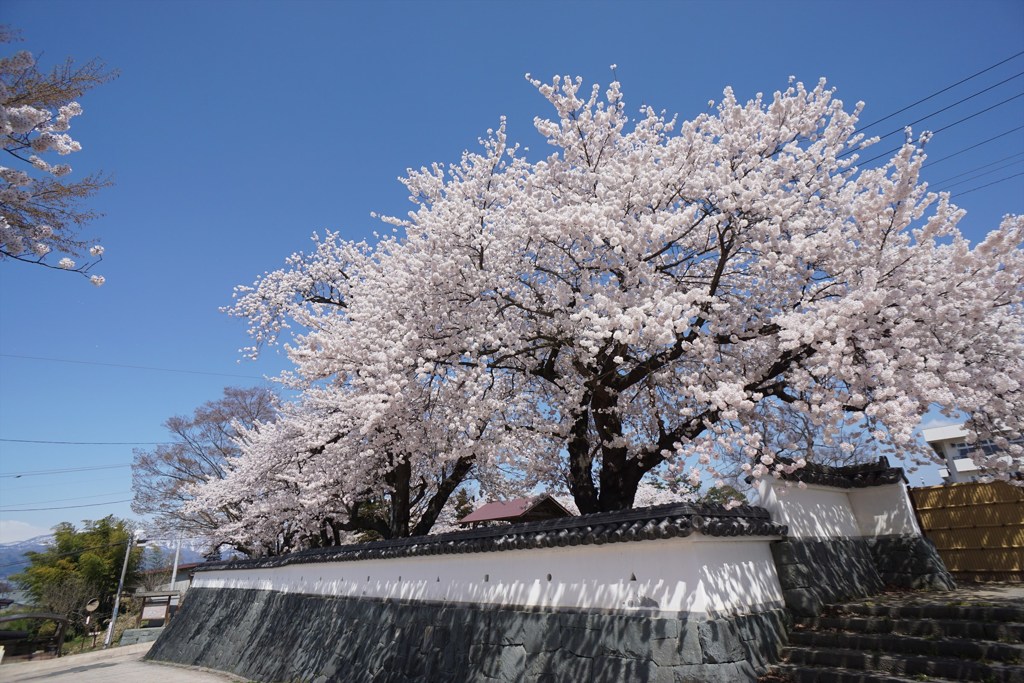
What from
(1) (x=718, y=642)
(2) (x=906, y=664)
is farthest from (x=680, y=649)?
(2) (x=906, y=664)

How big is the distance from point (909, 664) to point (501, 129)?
33.7 ft

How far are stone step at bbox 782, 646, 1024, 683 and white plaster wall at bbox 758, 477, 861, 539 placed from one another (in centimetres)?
159

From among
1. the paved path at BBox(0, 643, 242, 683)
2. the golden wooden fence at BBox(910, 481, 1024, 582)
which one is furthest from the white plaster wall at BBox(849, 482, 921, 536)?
the paved path at BBox(0, 643, 242, 683)

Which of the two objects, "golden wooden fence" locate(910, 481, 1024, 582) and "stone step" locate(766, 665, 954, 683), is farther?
"golden wooden fence" locate(910, 481, 1024, 582)

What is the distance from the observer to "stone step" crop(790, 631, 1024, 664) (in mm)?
5227

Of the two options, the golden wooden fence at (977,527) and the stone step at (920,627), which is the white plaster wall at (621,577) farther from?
the golden wooden fence at (977,527)

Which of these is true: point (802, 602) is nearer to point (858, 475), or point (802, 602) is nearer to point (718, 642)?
point (718, 642)

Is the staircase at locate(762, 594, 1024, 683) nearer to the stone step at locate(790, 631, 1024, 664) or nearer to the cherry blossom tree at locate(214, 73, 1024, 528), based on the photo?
the stone step at locate(790, 631, 1024, 664)

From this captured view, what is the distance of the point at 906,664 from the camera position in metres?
5.45

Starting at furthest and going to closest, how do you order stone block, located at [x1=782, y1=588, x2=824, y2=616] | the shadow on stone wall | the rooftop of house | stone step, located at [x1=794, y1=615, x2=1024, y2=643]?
1. the rooftop of house
2. the shadow on stone wall
3. stone block, located at [x1=782, y1=588, x2=824, y2=616]
4. stone step, located at [x1=794, y1=615, x2=1024, y2=643]

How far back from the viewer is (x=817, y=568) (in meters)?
7.35

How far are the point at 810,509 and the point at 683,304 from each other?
12.1 feet

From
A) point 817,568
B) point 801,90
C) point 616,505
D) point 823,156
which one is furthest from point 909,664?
point 801,90

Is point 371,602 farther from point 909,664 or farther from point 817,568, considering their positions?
point 909,664
